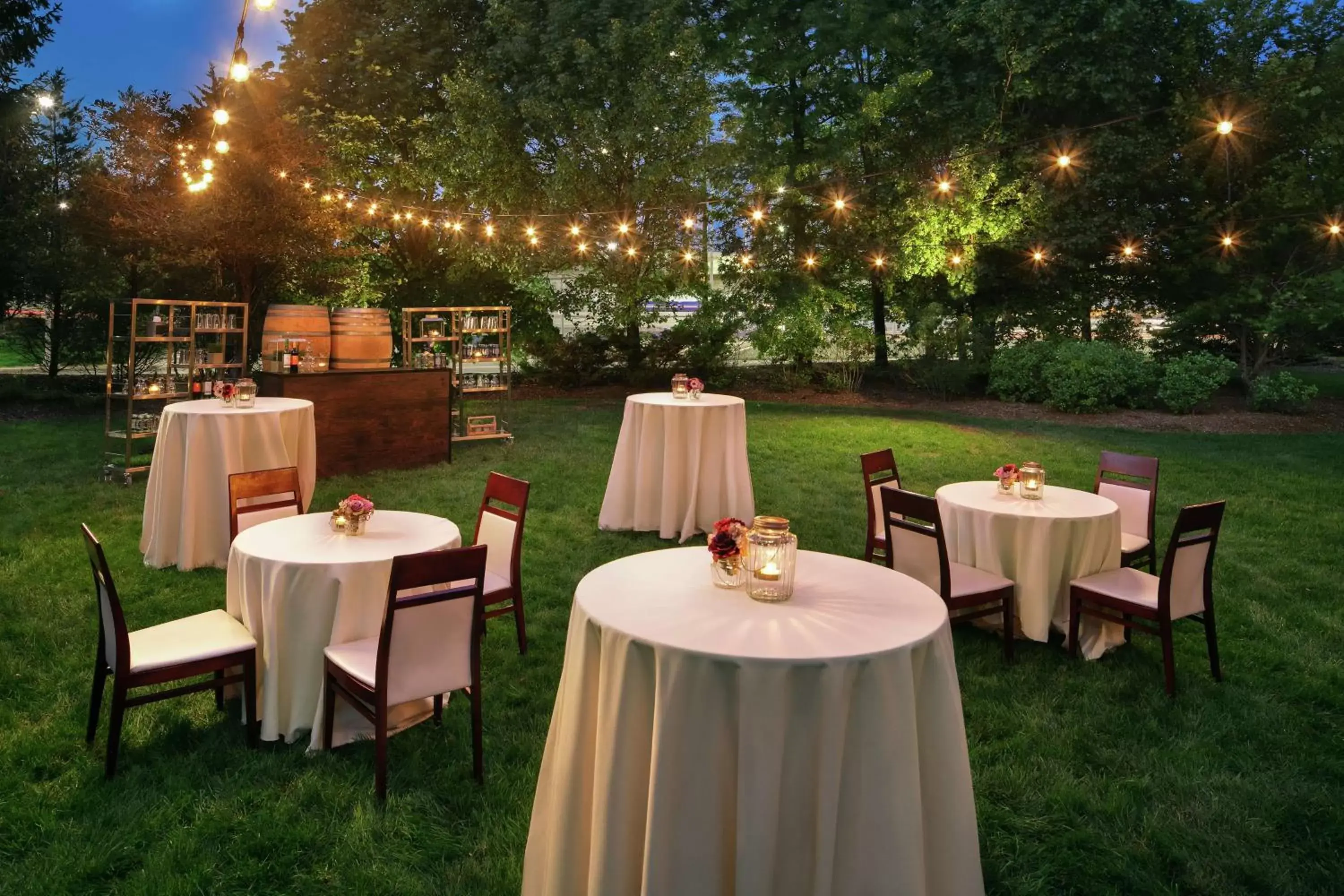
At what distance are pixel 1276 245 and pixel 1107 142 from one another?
3.59m

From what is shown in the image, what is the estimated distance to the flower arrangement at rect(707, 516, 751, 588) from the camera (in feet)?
8.72

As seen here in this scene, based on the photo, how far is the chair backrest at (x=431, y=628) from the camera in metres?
2.98

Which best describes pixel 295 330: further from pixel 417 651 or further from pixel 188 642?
pixel 417 651

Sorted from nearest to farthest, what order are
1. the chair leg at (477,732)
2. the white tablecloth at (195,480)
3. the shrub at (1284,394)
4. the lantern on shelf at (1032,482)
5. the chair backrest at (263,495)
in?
the chair leg at (477,732) < the chair backrest at (263,495) < the lantern on shelf at (1032,482) < the white tablecloth at (195,480) < the shrub at (1284,394)

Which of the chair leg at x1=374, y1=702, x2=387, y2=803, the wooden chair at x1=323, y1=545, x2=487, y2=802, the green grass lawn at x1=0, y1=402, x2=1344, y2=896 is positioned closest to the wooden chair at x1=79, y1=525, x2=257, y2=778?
the green grass lawn at x1=0, y1=402, x2=1344, y2=896

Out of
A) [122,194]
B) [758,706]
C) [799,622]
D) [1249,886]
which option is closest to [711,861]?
[758,706]

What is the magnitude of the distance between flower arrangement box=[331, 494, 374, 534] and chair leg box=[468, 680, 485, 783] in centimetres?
104

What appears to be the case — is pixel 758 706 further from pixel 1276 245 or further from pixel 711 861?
pixel 1276 245

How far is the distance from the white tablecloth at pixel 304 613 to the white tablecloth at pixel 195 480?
2.56 meters

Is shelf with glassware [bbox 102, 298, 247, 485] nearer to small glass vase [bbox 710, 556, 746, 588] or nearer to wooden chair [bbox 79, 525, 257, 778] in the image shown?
wooden chair [bbox 79, 525, 257, 778]

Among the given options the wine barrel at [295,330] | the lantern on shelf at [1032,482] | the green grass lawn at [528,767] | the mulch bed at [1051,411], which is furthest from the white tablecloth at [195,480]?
the mulch bed at [1051,411]

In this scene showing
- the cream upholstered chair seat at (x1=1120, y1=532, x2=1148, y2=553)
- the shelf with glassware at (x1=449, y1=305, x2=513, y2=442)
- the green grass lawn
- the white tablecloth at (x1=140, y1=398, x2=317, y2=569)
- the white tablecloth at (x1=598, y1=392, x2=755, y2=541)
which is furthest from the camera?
the shelf with glassware at (x1=449, y1=305, x2=513, y2=442)

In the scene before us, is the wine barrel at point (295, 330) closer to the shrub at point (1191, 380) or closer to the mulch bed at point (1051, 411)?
the mulch bed at point (1051, 411)

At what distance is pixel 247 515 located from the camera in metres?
4.25
